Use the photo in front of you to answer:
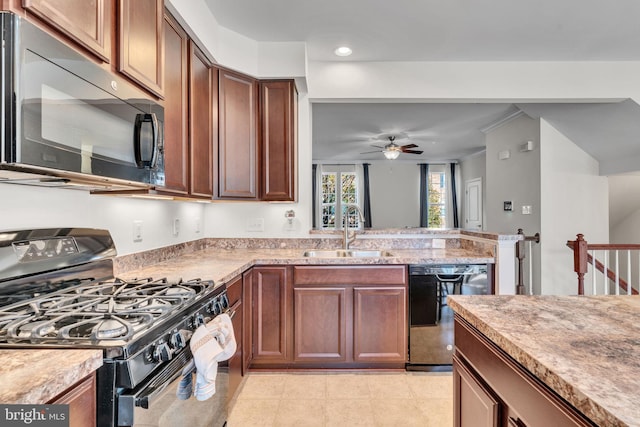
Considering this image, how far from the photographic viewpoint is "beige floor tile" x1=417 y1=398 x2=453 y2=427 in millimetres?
1960

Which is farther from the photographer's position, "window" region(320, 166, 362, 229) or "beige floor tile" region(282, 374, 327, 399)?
"window" region(320, 166, 362, 229)

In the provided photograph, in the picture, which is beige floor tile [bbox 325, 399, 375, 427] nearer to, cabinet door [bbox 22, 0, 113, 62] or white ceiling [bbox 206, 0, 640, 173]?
cabinet door [bbox 22, 0, 113, 62]

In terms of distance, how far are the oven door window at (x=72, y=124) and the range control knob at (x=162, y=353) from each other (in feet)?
1.88

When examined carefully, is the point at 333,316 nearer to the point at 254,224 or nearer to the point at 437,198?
the point at 254,224

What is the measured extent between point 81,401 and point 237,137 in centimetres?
206

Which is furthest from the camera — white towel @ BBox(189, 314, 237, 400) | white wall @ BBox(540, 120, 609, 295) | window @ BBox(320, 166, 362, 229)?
window @ BBox(320, 166, 362, 229)

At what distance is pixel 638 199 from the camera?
4.72 m

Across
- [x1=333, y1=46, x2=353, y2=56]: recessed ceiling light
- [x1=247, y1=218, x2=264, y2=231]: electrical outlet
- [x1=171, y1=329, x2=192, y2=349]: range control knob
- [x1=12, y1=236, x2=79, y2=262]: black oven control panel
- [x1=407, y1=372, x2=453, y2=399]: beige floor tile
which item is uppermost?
[x1=333, y1=46, x2=353, y2=56]: recessed ceiling light

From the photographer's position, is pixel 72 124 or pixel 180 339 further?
pixel 180 339

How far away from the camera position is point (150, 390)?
97 centimetres

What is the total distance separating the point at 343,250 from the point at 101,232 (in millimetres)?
1873

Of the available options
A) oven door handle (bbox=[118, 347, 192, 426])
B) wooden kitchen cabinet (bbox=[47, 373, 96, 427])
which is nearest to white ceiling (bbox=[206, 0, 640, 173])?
oven door handle (bbox=[118, 347, 192, 426])

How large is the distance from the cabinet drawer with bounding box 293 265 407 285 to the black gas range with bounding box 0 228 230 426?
0.86 metres

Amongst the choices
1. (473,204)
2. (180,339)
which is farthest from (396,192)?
(180,339)
